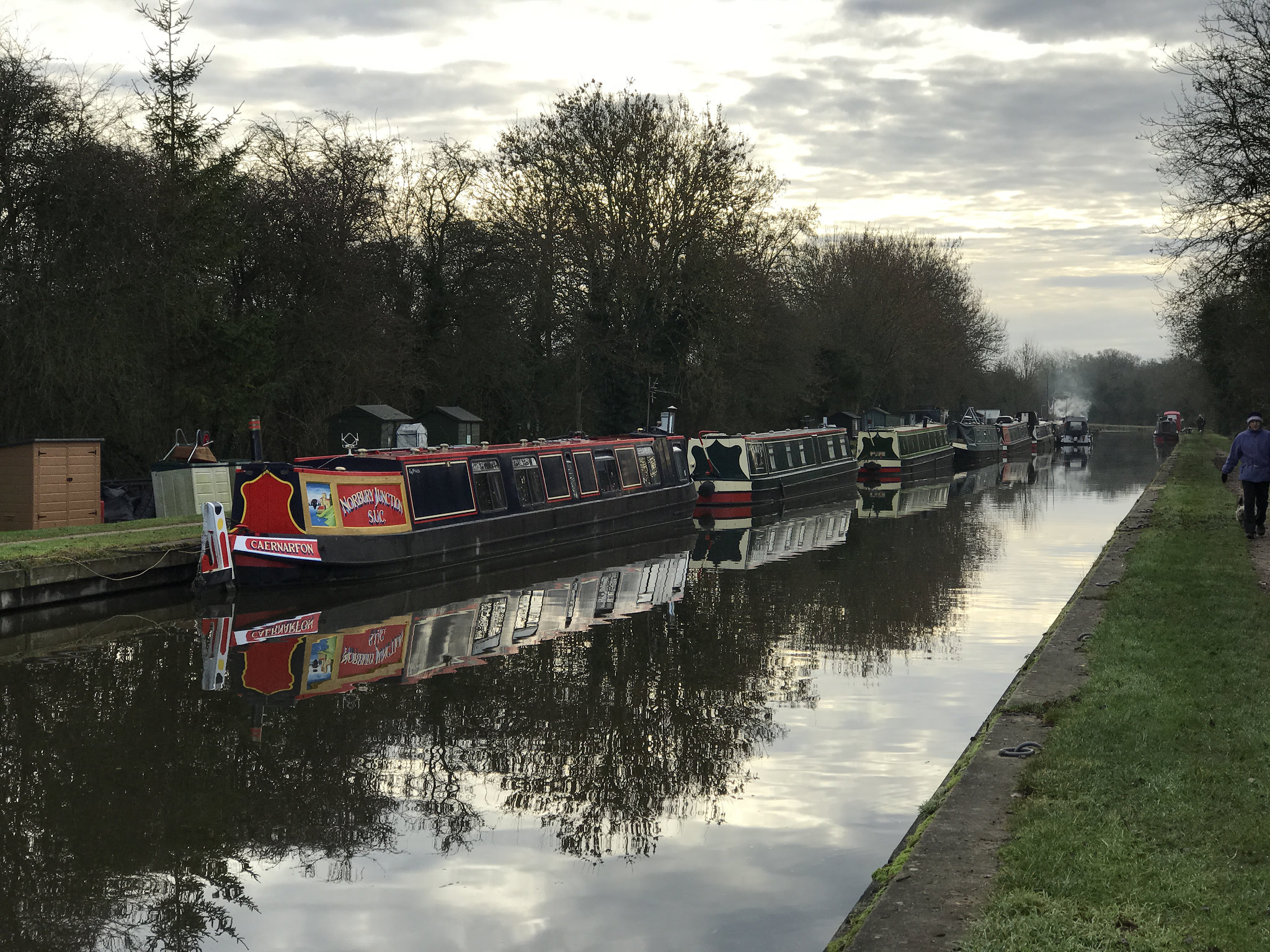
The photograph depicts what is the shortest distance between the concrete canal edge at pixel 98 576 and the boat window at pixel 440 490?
303 centimetres

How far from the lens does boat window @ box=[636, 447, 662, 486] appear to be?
24.3 metres

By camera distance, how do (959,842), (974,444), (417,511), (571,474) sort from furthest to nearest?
(974,444) → (571,474) → (417,511) → (959,842)

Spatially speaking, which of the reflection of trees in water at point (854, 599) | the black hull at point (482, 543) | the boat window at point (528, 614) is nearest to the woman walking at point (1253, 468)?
the reflection of trees in water at point (854, 599)

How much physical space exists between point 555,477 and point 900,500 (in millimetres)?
14687

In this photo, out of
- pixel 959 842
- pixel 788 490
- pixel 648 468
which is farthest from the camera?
pixel 788 490

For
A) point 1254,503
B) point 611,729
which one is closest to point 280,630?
point 611,729

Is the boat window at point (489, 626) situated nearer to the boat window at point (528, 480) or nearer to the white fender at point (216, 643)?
the white fender at point (216, 643)

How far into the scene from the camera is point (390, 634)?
41.7 ft

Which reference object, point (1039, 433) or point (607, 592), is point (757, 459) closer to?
point (607, 592)

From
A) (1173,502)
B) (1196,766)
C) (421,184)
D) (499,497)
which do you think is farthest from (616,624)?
(421,184)

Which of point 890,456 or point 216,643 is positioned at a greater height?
point 890,456

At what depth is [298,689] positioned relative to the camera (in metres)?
10.2

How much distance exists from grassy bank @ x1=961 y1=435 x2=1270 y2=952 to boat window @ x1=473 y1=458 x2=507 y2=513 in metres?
10.4

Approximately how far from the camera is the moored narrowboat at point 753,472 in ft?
93.4
